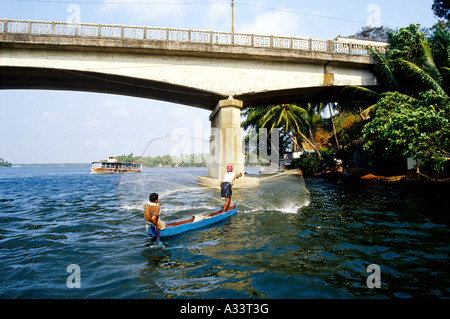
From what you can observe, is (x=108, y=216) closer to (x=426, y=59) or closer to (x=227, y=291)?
(x=227, y=291)

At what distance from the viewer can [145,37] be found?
1922cm

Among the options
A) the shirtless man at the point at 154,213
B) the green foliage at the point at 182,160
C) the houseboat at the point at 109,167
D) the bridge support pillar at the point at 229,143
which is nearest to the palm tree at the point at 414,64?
the bridge support pillar at the point at 229,143

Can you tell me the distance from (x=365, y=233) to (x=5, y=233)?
42.4 feet

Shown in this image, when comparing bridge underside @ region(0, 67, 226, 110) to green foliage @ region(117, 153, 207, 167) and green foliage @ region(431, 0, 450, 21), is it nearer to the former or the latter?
green foliage @ region(117, 153, 207, 167)

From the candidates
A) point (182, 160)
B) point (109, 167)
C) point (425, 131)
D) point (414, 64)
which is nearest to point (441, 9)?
point (414, 64)

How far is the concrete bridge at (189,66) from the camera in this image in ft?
60.2

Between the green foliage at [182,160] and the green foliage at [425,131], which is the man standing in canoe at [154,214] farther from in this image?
the green foliage at [425,131]

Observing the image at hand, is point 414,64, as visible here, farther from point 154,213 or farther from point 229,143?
point 154,213

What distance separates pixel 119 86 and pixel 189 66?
22.2 ft

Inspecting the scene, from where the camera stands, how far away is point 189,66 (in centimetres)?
2062

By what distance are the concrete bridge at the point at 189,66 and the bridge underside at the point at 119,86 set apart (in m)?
0.08

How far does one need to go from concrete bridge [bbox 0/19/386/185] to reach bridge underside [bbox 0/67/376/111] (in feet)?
0.27

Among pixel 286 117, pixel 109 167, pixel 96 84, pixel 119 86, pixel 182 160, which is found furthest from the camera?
pixel 109 167
